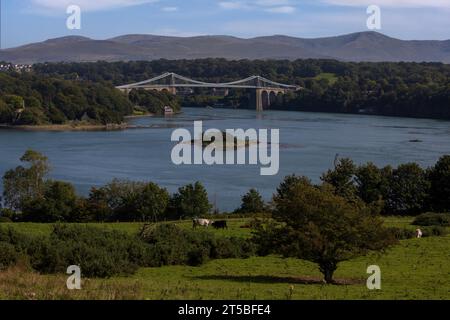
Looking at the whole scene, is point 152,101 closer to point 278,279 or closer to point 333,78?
point 333,78

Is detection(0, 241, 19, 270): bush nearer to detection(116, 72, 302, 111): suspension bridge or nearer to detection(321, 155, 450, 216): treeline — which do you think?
detection(321, 155, 450, 216): treeline

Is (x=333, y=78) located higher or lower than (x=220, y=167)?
higher

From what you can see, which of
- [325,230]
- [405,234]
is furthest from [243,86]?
[325,230]

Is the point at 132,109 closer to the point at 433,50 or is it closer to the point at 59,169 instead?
the point at 59,169

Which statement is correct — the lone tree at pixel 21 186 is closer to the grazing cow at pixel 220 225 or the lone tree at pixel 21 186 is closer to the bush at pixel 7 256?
the grazing cow at pixel 220 225

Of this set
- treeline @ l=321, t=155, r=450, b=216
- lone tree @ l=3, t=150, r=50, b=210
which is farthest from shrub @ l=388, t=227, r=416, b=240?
lone tree @ l=3, t=150, r=50, b=210

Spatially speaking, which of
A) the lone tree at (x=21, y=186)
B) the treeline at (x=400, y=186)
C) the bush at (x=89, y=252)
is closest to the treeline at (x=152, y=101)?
the lone tree at (x=21, y=186)
